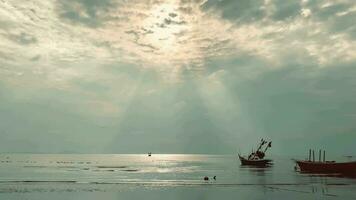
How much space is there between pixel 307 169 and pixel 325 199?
78.4 m

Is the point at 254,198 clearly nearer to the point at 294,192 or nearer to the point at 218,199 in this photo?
the point at 218,199

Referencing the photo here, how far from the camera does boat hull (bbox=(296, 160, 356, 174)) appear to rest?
386ft

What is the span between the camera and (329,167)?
122m

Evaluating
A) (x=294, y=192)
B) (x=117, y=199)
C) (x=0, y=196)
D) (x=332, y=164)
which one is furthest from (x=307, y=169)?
(x=0, y=196)

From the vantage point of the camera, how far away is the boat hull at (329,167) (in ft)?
386

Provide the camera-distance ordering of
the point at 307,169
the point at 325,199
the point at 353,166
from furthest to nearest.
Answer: the point at 307,169, the point at 353,166, the point at 325,199

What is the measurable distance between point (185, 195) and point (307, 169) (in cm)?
7852

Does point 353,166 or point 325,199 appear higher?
point 353,166

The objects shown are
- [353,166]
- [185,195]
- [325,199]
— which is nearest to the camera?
[325,199]

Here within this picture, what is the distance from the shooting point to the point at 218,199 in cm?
5969

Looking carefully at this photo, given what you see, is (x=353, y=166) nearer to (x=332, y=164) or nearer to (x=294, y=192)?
(x=332, y=164)

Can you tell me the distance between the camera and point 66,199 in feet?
194

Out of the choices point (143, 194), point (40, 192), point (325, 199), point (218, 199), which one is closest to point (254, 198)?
point (218, 199)

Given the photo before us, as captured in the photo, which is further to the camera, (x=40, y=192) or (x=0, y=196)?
(x=40, y=192)
